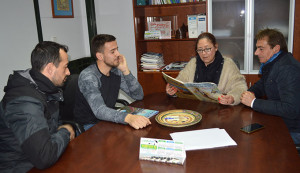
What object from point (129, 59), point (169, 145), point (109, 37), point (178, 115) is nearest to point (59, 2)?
point (129, 59)

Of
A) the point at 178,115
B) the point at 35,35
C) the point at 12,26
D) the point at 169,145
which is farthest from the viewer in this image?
the point at 35,35

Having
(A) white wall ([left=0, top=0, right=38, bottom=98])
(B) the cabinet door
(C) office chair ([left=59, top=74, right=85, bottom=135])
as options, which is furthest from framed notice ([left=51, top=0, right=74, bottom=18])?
(B) the cabinet door

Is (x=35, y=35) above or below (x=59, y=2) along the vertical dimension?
below

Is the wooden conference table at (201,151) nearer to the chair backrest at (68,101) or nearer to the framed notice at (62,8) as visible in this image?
the chair backrest at (68,101)

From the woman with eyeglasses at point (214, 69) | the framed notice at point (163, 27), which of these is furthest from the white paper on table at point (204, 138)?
the framed notice at point (163, 27)

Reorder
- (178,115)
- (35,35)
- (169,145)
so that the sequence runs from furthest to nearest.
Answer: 1. (35,35)
2. (178,115)
3. (169,145)

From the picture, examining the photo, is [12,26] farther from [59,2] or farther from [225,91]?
[225,91]

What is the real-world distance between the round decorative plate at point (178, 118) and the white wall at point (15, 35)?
5.56ft

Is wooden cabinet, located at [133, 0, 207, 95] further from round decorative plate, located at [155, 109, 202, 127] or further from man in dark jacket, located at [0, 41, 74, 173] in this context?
man in dark jacket, located at [0, 41, 74, 173]

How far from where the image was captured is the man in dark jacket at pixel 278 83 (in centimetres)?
172

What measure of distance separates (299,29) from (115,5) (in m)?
2.41

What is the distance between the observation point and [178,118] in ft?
5.64

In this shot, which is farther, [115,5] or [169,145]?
[115,5]

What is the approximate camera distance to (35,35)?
9.59 ft
